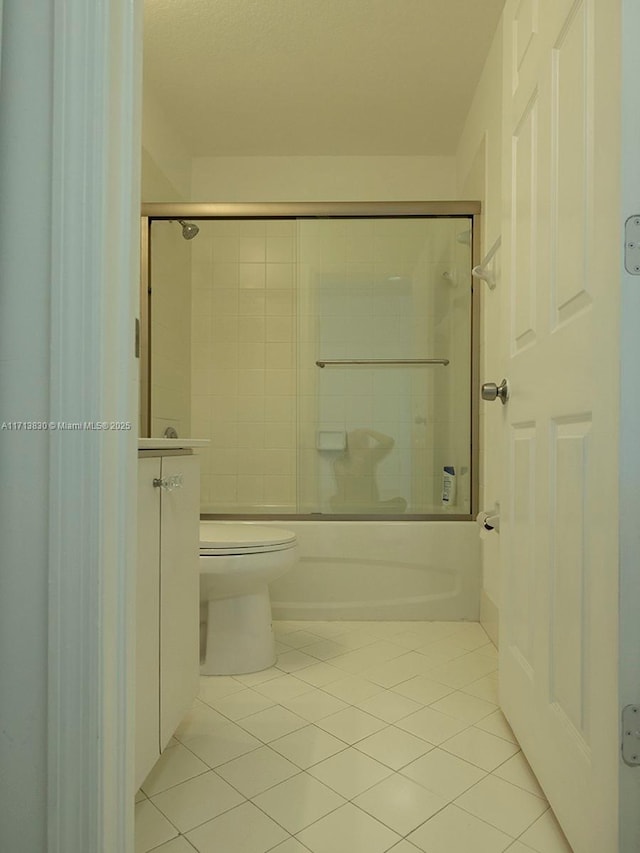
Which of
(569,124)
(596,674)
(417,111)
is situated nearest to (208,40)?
(417,111)

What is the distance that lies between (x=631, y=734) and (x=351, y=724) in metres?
0.86

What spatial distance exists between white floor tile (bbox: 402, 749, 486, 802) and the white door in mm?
140

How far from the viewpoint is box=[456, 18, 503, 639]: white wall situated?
2.24 m

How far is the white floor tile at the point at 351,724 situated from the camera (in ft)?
4.98

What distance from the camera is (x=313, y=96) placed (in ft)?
9.07

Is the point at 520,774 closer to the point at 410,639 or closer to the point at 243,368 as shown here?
the point at 410,639

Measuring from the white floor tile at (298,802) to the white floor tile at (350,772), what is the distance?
2 centimetres

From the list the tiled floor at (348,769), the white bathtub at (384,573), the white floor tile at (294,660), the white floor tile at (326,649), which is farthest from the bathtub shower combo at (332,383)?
the tiled floor at (348,769)

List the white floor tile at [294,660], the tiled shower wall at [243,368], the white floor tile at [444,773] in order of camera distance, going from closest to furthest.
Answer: the white floor tile at [444,773] < the white floor tile at [294,660] < the tiled shower wall at [243,368]

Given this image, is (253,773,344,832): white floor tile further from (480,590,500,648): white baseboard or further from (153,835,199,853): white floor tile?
(480,590,500,648): white baseboard

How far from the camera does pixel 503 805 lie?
1.21 meters

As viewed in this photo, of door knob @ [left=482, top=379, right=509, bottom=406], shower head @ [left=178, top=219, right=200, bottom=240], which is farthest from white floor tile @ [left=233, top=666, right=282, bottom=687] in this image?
shower head @ [left=178, top=219, right=200, bottom=240]

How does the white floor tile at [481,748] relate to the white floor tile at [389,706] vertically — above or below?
above

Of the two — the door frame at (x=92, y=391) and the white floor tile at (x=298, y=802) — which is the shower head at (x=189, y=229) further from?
the white floor tile at (x=298, y=802)
